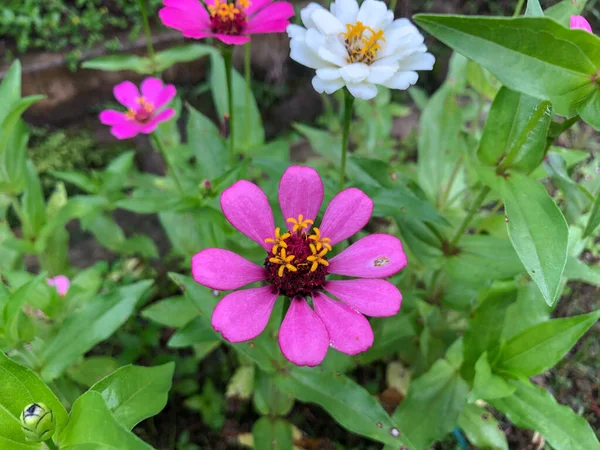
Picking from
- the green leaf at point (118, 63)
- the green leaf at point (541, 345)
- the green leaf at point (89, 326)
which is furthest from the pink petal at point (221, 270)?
the green leaf at point (118, 63)

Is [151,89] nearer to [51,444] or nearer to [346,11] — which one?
[346,11]

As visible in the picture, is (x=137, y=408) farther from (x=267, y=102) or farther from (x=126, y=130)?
(x=267, y=102)

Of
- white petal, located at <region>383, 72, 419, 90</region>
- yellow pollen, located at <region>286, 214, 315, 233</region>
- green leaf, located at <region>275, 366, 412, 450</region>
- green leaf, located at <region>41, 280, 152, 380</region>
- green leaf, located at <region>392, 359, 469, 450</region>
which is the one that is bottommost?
green leaf, located at <region>392, 359, 469, 450</region>

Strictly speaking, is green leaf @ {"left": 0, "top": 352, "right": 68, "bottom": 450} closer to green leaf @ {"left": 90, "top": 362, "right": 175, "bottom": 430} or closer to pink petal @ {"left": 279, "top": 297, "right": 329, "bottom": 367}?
green leaf @ {"left": 90, "top": 362, "right": 175, "bottom": 430}

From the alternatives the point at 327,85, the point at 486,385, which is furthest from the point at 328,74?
the point at 486,385

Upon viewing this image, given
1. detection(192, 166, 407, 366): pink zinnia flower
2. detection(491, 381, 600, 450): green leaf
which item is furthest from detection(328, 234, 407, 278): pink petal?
detection(491, 381, 600, 450): green leaf

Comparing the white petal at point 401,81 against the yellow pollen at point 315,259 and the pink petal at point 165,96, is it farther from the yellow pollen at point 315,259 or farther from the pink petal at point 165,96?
the pink petal at point 165,96

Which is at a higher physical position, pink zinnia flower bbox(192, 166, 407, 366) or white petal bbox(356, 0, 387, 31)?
white petal bbox(356, 0, 387, 31)
